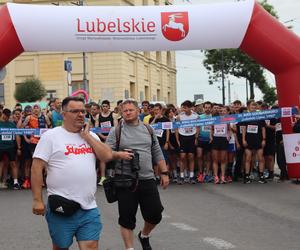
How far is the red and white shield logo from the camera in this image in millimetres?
11992

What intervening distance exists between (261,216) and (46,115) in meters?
6.68

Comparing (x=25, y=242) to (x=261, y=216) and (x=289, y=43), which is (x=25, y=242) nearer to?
(x=261, y=216)

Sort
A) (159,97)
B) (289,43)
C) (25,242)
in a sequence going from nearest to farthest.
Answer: (25,242) < (289,43) < (159,97)

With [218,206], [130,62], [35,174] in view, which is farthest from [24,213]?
[130,62]

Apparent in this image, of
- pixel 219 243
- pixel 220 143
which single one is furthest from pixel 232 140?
pixel 219 243

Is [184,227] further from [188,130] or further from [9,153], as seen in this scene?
[9,153]

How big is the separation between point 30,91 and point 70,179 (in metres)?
42.7

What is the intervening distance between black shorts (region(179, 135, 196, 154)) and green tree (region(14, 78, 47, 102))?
34143 millimetres

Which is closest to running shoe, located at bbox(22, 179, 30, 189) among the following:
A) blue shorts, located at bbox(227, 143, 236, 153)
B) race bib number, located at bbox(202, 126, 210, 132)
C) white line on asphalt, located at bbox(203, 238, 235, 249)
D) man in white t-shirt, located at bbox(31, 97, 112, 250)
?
race bib number, located at bbox(202, 126, 210, 132)

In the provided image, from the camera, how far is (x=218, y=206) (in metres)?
10.4

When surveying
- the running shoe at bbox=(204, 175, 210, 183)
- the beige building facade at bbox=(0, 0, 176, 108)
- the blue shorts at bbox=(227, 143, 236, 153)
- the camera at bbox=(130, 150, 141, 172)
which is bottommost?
the running shoe at bbox=(204, 175, 210, 183)

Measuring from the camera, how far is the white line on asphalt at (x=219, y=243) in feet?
23.5

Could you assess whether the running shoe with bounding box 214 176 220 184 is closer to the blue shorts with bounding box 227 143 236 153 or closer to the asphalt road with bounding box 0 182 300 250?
the blue shorts with bounding box 227 143 236 153

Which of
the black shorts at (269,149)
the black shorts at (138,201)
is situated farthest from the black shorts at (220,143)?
the black shorts at (138,201)
